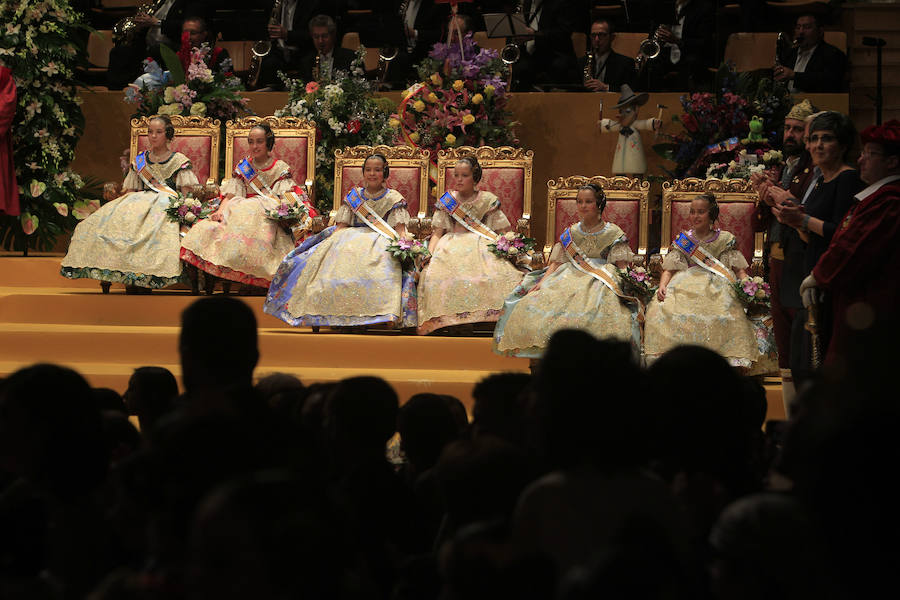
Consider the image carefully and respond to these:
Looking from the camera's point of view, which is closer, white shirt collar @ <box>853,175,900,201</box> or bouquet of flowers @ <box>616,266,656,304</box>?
white shirt collar @ <box>853,175,900,201</box>

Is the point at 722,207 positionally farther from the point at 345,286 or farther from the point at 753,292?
the point at 345,286

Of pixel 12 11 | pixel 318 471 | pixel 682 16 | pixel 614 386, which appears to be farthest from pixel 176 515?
pixel 682 16

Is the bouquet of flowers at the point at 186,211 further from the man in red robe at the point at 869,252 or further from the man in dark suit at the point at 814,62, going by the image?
the man in red robe at the point at 869,252

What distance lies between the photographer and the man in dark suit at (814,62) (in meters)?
9.45

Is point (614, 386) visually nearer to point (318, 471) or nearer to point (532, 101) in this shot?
point (318, 471)

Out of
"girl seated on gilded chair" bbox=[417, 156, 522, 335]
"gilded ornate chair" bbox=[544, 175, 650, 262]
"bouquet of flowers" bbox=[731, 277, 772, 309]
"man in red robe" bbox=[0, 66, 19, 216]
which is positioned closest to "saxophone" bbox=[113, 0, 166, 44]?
"man in red robe" bbox=[0, 66, 19, 216]

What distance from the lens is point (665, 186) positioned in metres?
7.79

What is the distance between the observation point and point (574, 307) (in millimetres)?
6672

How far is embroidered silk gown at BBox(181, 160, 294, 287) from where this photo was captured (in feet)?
26.0

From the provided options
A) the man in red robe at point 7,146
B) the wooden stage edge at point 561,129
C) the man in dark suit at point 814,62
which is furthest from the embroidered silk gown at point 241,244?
the man in dark suit at point 814,62

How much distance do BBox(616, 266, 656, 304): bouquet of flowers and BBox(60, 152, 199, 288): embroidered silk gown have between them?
3124mm

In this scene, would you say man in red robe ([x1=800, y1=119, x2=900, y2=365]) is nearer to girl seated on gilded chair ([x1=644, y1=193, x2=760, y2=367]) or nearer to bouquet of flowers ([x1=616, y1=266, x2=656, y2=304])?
girl seated on gilded chair ([x1=644, y1=193, x2=760, y2=367])

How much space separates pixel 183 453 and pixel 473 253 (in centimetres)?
574

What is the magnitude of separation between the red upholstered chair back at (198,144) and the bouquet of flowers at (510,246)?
8.13ft
